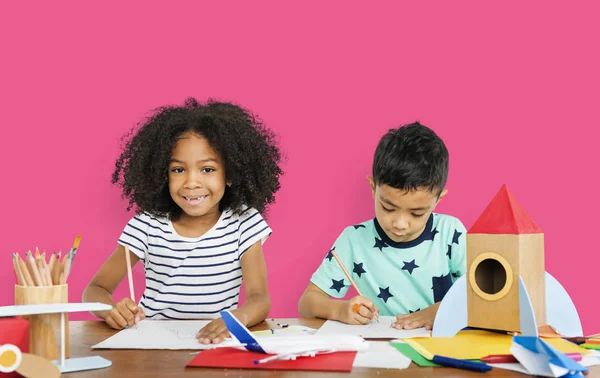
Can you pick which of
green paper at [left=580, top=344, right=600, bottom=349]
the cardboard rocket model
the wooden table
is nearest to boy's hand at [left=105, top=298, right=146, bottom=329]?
the wooden table

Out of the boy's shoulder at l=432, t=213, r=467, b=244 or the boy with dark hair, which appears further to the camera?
the boy's shoulder at l=432, t=213, r=467, b=244

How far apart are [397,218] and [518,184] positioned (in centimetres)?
62

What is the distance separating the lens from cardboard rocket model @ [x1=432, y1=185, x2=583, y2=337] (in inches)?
41.0

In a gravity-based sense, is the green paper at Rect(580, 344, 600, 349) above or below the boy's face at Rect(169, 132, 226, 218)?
below

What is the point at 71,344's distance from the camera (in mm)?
1129

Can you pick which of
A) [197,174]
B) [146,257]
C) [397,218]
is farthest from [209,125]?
[397,218]

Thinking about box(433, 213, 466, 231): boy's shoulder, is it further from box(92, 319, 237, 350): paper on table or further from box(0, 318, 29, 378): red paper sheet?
box(0, 318, 29, 378): red paper sheet

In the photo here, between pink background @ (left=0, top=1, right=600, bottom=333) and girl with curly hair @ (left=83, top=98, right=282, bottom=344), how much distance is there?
1.00 feet

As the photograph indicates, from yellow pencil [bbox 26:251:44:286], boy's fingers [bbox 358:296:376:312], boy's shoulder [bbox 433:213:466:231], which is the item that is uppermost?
boy's shoulder [bbox 433:213:466:231]

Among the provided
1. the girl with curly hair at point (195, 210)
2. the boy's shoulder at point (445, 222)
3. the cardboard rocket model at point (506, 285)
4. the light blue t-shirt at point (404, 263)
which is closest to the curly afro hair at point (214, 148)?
the girl with curly hair at point (195, 210)

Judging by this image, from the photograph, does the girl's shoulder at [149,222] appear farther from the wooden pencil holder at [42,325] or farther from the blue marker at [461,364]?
the blue marker at [461,364]

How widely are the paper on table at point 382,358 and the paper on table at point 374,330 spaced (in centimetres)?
13

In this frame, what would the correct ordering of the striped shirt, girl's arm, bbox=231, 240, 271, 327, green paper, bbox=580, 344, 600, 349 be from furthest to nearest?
the striped shirt < girl's arm, bbox=231, 240, 271, 327 < green paper, bbox=580, 344, 600, 349

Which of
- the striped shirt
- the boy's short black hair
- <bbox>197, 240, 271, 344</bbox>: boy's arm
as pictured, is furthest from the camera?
the striped shirt
